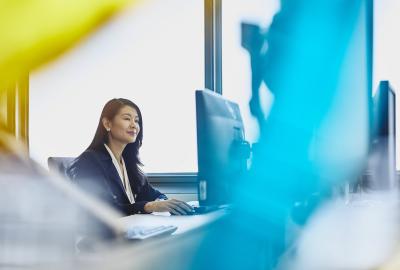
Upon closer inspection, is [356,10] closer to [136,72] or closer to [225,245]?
[225,245]

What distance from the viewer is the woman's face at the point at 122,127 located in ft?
9.02

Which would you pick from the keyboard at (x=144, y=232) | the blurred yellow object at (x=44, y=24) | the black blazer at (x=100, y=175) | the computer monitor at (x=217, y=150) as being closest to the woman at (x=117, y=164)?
the black blazer at (x=100, y=175)

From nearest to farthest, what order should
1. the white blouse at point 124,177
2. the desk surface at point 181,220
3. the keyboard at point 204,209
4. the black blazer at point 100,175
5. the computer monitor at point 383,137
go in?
the desk surface at point 181,220 < the keyboard at point 204,209 < the computer monitor at point 383,137 < the black blazer at point 100,175 < the white blouse at point 124,177

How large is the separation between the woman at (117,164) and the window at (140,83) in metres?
1.15

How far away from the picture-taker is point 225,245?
1.77 meters

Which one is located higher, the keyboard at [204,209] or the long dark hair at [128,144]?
the long dark hair at [128,144]

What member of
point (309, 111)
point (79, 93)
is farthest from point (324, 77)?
point (79, 93)

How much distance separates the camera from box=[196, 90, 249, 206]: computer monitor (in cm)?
175

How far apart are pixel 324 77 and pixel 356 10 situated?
1.30ft

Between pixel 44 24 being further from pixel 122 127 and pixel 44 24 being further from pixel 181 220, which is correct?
pixel 181 220

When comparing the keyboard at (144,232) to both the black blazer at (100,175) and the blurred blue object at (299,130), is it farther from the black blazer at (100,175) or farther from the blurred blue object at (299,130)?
the black blazer at (100,175)

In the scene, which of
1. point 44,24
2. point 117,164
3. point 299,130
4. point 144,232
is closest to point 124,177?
point 117,164

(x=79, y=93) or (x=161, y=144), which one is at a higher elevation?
(x=79, y=93)

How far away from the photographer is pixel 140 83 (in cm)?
420
